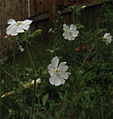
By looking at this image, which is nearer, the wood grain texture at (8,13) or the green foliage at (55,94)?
the green foliage at (55,94)

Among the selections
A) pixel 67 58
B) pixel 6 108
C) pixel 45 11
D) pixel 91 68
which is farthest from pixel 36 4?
pixel 6 108

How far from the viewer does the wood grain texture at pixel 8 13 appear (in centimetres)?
238

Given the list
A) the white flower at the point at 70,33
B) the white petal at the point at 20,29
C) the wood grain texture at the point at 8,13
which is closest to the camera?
the white petal at the point at 20,29

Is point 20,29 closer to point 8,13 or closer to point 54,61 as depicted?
point 54,61

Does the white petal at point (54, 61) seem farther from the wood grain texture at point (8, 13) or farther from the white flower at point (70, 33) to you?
the wood grain texture at point (8, 13)

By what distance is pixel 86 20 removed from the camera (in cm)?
449

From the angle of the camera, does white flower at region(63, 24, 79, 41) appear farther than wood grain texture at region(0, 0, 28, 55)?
No

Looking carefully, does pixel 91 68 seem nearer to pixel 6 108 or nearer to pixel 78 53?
pixel 78 53

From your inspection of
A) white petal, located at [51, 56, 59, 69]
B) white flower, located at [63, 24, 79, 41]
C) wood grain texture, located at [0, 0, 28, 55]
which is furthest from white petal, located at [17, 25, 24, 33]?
wood grain texture, located at [0, 0, 28, 55]

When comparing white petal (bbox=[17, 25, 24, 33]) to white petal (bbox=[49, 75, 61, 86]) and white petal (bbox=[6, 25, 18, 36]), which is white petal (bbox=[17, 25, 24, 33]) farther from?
white petal (bbox=[49, 75, 61, 86])

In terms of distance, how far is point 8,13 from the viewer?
2.56 metres

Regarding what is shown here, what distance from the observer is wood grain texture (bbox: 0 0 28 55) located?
2382 mm

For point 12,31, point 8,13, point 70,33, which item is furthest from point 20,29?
point 8,13

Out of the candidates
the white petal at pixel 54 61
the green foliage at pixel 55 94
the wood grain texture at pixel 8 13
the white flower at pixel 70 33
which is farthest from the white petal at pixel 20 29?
the wood grain texture at pixel 8 13
